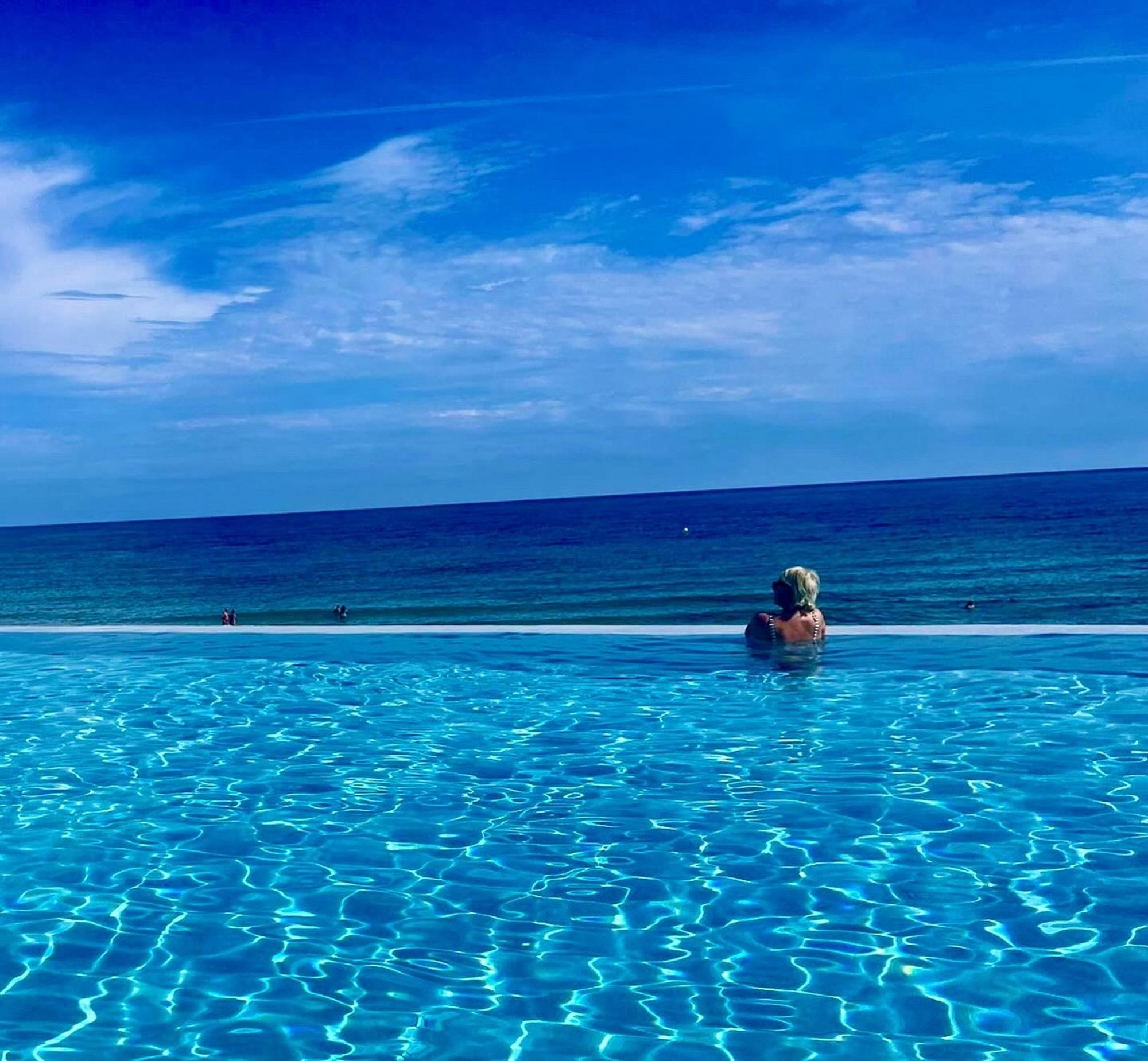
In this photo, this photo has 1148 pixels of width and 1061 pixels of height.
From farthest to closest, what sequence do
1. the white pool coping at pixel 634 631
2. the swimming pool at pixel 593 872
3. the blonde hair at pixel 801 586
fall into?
the white pool coping at pixel 634 631
the blonde hair at pixel 801 586
the swimming pool at pixel 593 872

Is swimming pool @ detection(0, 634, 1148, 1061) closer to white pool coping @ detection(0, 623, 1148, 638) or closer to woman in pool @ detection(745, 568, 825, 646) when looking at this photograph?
woman in pool @ detection(745, 568, 825, 646)

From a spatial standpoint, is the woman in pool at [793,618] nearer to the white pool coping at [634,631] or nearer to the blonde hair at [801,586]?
the blonde hair at [801,586]

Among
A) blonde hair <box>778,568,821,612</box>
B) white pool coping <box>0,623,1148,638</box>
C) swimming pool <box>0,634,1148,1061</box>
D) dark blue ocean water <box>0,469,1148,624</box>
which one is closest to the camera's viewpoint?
swimming pool <box>0,634,1148,1061</box>

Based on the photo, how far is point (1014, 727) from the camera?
8844mm

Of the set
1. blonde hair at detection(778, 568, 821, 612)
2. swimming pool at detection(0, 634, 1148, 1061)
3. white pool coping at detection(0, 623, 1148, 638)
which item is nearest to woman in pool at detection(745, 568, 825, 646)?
blonde hair at detection(778, 568, 821, 612)

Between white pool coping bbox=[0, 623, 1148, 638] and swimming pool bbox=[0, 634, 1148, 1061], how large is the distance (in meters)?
1.96

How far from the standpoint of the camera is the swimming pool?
14.7 ft

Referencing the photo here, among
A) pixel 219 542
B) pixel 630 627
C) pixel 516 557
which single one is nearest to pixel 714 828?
pixel 630 627

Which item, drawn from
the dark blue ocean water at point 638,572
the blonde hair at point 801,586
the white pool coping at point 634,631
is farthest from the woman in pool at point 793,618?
the dark blue ocean water at point 638,572

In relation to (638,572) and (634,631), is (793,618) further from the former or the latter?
(638,572)

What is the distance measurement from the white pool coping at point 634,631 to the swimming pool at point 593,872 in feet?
6.43

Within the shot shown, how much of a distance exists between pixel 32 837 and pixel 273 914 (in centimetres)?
227

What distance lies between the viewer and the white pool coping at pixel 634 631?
1297 centimetres

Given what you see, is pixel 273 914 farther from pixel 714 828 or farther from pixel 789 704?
pixel 789 704
